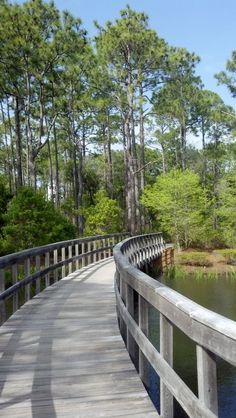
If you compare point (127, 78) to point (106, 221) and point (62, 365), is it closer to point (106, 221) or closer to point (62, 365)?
point (106, 221)

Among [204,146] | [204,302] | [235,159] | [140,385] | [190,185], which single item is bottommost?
[204,302]

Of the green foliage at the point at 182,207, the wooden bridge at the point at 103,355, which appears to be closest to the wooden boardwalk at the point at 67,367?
the wooden bridge at the point at 103,355

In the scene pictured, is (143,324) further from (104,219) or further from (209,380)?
(104,219)

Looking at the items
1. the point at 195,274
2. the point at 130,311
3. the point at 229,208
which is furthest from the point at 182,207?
the point at 130,311

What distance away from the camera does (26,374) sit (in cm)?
416

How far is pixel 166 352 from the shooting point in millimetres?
2883

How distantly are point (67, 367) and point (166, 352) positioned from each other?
71.7 inches

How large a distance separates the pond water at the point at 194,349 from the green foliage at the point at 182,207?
8.93 m

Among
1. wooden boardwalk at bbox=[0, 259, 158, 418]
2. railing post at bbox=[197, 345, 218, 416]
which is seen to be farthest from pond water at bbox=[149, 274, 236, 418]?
railing post at bbox=[197, 345, 218, 416]

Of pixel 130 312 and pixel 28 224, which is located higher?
pixel 28 224

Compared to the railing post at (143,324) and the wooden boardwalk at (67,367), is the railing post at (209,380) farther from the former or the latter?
the railing post at (143,324)

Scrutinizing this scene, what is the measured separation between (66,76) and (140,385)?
29.3 metres

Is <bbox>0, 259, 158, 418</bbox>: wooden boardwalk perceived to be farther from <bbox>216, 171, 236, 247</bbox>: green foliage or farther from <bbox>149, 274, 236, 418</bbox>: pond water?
<bbox>216, 171, 236, 247</bbox>: green foliage

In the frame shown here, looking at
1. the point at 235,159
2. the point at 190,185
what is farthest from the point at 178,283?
the point at 235,159
